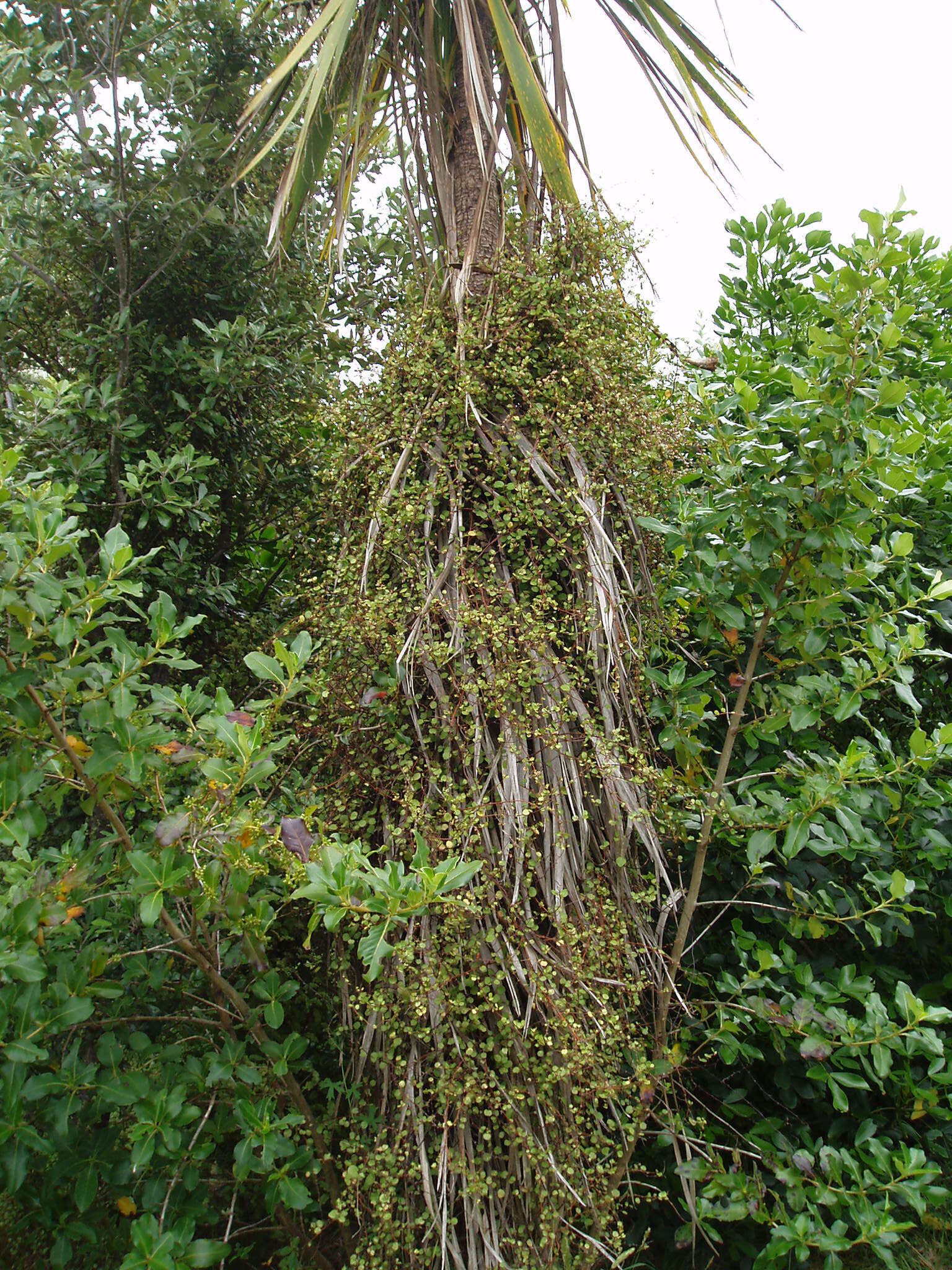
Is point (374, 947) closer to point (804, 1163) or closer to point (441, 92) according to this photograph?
point (804, 1163)

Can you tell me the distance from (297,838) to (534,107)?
1949mm

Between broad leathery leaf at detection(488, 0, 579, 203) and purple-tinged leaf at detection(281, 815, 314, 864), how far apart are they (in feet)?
5.97

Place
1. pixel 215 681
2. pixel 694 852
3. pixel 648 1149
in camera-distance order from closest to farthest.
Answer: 1. pixel 648 1149
2. pixel 694 852
3. pixel 215 681

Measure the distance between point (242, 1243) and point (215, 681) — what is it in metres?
1.59

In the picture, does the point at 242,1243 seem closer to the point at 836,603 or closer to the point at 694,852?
the point at 694,852

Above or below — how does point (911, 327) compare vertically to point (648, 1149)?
above

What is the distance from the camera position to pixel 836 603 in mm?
2139

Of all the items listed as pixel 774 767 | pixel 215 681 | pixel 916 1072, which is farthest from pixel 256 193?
pixel 916 1072

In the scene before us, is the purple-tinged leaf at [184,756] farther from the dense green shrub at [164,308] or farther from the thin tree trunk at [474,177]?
the thin tree trunk at [474,177]

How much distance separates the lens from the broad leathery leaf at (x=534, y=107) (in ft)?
7.52

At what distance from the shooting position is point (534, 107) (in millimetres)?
2291

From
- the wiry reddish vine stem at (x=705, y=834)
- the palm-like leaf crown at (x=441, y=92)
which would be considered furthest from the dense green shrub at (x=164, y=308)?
the wiry reddish vine stem at (x=705, y=834)

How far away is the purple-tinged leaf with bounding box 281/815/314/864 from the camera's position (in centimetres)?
169

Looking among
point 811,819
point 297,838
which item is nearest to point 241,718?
point 297,838
